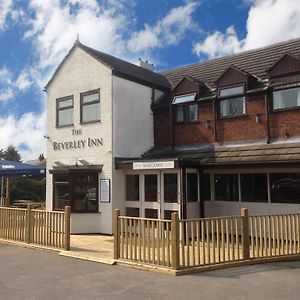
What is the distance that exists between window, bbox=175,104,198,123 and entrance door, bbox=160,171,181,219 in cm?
285

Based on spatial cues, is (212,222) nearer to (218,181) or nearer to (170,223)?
(170,223)

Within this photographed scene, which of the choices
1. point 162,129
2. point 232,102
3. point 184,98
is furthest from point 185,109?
point 232,102

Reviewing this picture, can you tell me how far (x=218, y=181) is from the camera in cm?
1516

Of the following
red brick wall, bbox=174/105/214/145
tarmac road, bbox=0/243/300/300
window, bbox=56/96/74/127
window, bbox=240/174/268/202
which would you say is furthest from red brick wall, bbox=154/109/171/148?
tarmac road, bbox=0/243/300/300

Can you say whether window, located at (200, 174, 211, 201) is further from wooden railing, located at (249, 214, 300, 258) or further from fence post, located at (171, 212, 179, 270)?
fence post, located at (171, 212, 179, 270)

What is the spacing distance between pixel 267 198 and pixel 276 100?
330 centimetres

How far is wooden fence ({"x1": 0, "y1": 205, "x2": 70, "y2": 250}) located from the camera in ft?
37.4

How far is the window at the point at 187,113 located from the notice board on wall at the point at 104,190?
377 cm

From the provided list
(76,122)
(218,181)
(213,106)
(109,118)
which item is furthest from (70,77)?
(218,181)

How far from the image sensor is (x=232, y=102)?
15102 mm

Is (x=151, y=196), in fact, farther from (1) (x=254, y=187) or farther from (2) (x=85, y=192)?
(1) (x=254, y=187)

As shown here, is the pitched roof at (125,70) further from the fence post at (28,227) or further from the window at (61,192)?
the fence post at (28,227)

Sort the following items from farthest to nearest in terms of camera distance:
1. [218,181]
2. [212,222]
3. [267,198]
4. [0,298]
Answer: [218,181], [267,198], [212,222], [0,298]

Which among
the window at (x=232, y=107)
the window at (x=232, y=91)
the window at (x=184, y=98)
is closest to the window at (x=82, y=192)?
the window at (x=184, y=98)
